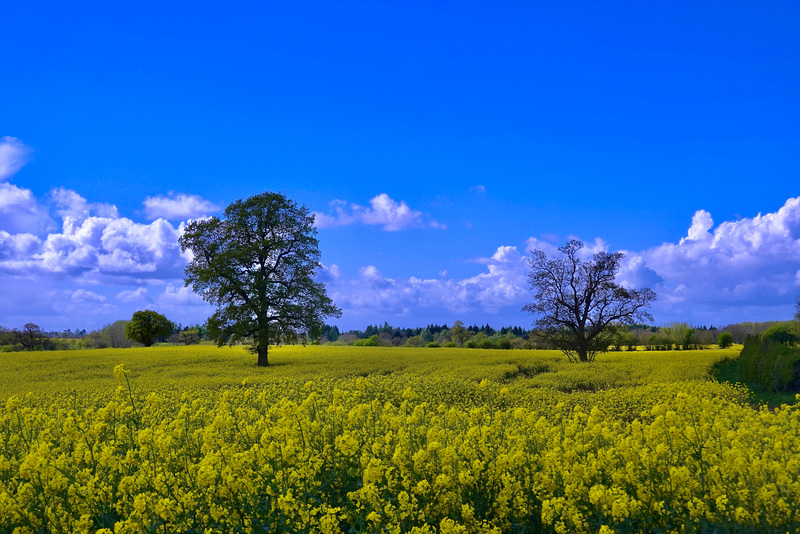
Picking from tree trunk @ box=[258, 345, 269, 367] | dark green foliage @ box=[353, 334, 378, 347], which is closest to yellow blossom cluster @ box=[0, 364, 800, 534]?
tree trunk @ box=[258, 345, 269, 367]

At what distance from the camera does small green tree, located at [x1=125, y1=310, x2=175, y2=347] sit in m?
56.7

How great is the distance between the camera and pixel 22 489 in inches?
181

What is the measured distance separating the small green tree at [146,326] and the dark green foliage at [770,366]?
57794 mm

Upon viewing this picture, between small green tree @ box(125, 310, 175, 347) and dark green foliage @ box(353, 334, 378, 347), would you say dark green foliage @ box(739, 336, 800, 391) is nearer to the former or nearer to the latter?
dark green foliage @ box(353, 334, 378, 347)

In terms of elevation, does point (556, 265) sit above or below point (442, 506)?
above

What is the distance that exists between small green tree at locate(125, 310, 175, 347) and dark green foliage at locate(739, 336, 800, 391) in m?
57.8

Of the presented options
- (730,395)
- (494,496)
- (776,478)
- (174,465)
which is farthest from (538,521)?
(730,395)

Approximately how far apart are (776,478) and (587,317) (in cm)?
2689

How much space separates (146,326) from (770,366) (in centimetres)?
5938

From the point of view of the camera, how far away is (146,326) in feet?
188

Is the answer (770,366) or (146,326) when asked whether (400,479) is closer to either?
(770,366)

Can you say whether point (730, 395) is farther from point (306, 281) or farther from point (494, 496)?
point (306, 281)

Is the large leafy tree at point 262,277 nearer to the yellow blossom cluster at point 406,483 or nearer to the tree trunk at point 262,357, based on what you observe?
the tree trunk at point 262,357

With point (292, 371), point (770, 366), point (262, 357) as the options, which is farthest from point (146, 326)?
point (770, 366)
